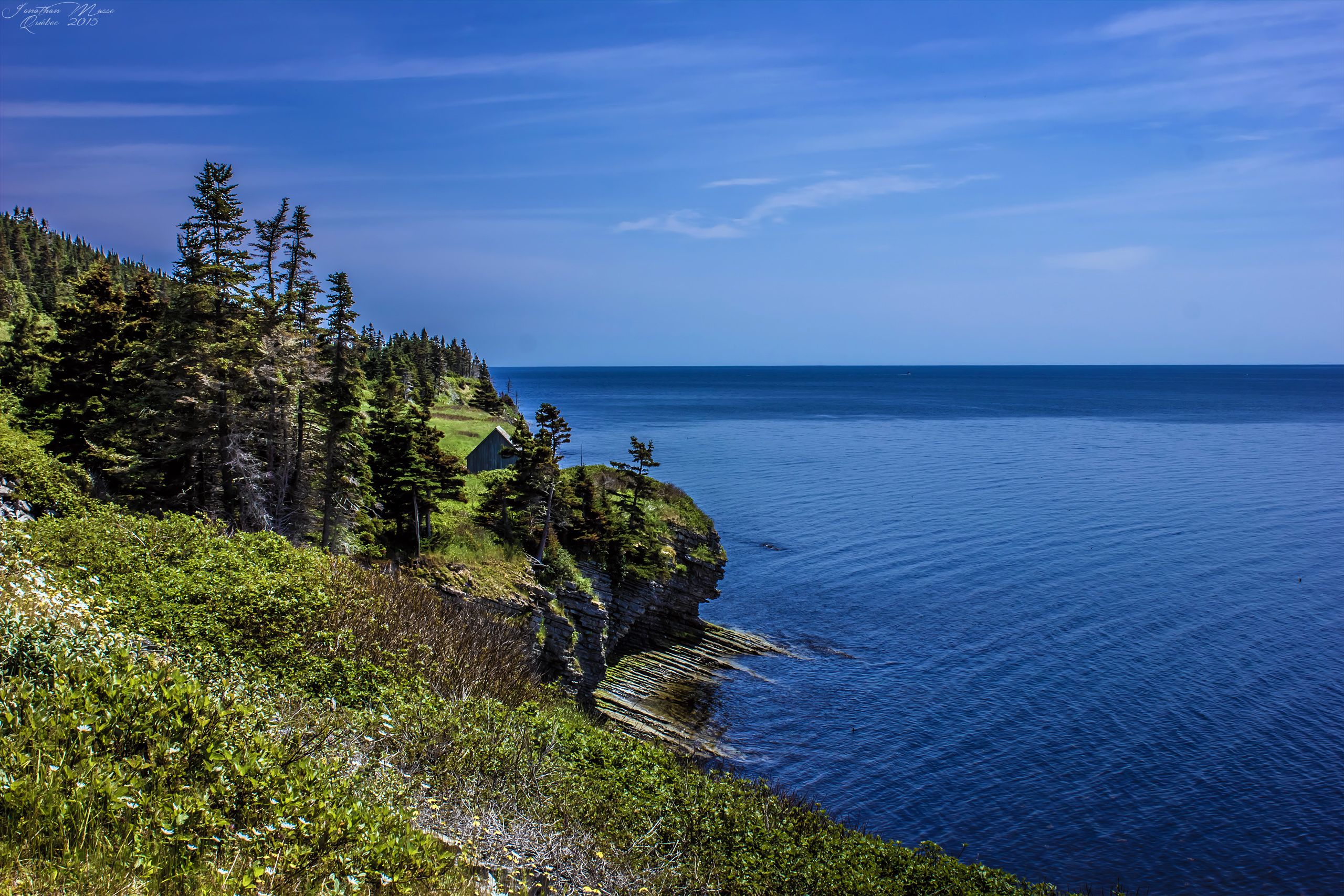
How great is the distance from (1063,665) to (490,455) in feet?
121

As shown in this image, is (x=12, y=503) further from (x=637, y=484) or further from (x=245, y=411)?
(x=637, y=484)

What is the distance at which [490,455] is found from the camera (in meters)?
53.0

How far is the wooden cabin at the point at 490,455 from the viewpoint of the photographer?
50706 millimetres

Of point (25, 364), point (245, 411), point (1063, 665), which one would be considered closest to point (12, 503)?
point (245, 411)

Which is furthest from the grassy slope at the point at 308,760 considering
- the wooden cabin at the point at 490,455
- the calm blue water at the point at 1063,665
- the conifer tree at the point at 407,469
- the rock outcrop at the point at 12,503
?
the wooden cabin at the point at 490,455

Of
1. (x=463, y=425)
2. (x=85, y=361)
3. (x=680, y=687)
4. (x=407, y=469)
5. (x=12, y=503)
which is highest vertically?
(x=85, y=361)

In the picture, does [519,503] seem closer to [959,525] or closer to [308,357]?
[308,357]

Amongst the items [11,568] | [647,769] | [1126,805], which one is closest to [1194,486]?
[1126,805]

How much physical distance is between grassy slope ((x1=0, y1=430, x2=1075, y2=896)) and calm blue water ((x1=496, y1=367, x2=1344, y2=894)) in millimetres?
10090

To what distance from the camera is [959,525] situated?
66625mm

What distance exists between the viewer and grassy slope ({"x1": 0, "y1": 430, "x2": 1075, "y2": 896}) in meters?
7.40

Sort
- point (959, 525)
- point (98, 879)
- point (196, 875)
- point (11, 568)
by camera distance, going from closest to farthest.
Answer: point (98, 879) < point (196, 875) < point (11, 568) < point (959, 525)

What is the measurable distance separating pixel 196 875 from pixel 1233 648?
48151 millimetres

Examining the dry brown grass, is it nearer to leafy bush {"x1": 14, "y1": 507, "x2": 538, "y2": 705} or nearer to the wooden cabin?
leafy bush {"x1": 14, "y1": 507, "x2": 538, "y2": 705}
